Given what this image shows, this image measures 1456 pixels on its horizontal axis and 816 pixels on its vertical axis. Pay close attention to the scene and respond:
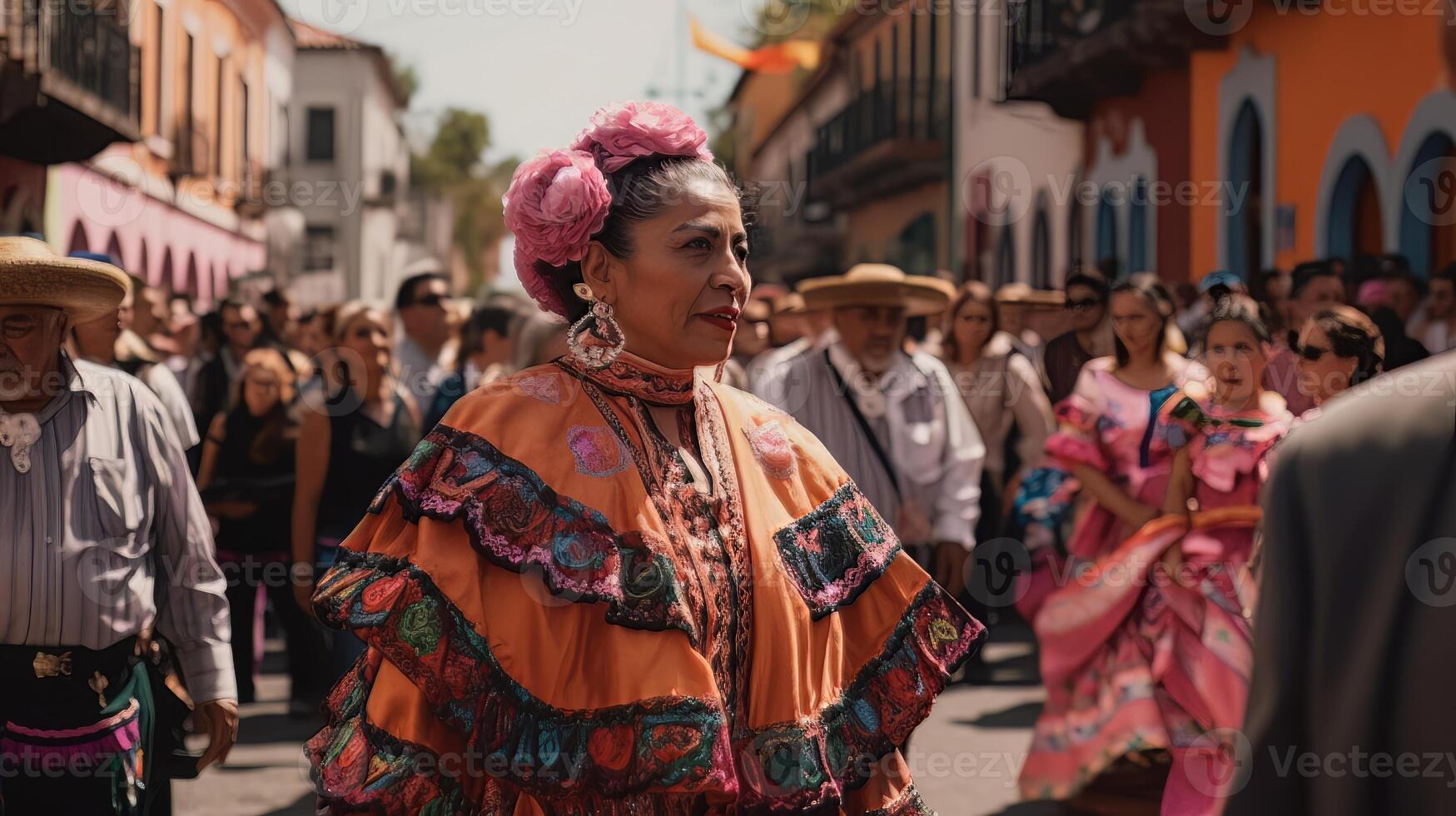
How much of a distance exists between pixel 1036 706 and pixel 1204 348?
3.19 metres

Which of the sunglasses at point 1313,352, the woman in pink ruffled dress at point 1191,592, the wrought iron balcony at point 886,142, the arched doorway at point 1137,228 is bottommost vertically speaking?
the woman in pink ruffled dress at point 1191,592

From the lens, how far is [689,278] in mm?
3445

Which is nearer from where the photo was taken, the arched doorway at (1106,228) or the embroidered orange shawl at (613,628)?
the embroidered orange shawl at (613,628)

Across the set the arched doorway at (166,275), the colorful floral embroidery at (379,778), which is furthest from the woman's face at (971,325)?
the arched doorway at (166,275)

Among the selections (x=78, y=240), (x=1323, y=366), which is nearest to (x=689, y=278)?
(x=1323, y=366)

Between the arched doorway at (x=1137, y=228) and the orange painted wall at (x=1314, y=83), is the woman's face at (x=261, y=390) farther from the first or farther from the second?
the arched doorway at (x=1137, y=228)

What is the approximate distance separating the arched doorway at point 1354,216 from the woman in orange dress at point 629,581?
12388mm

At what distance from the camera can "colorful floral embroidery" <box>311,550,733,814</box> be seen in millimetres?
3127

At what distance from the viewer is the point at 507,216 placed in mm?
3568

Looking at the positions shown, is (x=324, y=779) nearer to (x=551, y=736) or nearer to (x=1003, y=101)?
(x=551, y=736)

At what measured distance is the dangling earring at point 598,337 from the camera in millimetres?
3529

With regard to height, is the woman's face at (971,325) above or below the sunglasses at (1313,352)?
above

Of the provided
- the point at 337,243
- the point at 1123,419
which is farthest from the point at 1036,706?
the point at 337,243

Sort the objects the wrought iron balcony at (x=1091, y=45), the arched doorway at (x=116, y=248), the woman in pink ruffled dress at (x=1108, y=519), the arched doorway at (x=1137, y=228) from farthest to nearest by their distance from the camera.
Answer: the arched doorway at (x=116, y=248)
the arched doorway at (x=1137, y=228)
the wrought iron balcony at (x=1091, y=45)
the woman in pink ruffled dress at (x=1108, y=519)
